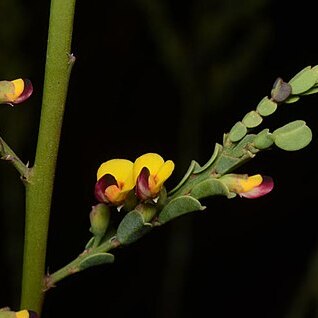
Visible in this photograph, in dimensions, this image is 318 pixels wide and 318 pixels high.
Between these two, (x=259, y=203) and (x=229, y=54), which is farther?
(x=259, y=203)

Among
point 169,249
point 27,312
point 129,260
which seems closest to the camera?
point 27,312

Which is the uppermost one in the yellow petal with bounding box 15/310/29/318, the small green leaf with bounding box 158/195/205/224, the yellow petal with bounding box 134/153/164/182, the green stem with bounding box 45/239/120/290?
the yellow petal with bounding box 134/153/164/182

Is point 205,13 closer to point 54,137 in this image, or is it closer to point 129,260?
point 129,260

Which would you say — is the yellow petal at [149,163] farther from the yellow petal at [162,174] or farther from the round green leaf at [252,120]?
the round green leaf at [252,120]

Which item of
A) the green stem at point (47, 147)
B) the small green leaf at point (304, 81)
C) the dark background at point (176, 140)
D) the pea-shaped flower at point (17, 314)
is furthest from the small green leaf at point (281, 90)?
the dark background at point (176, 140)

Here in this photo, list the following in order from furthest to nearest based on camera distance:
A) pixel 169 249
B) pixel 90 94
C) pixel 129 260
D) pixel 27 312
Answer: pixel 90 94
pixel 129 260
pixel 169 249
pixel 27 312

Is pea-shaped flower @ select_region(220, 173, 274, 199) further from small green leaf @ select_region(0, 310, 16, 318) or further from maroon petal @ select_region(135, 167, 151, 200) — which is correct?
small green leaf @ select_region(0, 310, 16, 318)

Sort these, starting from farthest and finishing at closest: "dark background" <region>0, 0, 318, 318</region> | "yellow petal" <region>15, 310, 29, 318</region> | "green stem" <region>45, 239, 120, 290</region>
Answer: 1. "dark background" <region>0, 0, 318, 318</region>
2. "green stem" <region>45, 239, 120, 290</region>
3. "yellow petal" <region>15, 310, 29, 318</region>

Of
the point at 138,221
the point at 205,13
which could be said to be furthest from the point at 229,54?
the point at 138,221

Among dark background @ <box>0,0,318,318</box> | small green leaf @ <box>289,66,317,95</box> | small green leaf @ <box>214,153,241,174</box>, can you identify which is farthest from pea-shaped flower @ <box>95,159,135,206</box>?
dark background @ <box>0,0,318,318</box>
